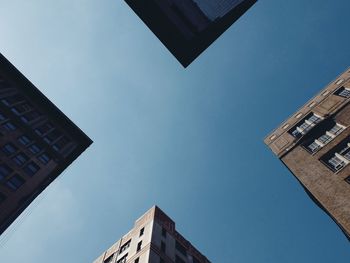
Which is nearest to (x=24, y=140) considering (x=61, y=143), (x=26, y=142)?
(x=26, y=142)

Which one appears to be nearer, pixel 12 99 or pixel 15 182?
pixel 15 182

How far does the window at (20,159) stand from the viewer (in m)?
35.1

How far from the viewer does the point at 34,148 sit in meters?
39.2

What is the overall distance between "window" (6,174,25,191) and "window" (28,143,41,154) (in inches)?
190

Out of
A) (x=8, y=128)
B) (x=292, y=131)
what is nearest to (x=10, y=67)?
(x=8, y=128)

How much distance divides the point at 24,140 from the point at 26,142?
0.34 meters

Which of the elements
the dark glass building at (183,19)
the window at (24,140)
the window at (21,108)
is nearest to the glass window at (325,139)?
the dark glass building at (183,19)

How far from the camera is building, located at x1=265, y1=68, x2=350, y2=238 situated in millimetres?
25781

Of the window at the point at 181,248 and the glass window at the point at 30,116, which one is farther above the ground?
the glass window at the point at 30,116

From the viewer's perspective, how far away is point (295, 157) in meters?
32.3

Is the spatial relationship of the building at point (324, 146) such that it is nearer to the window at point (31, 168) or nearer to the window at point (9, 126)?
the window at point (31, 168)

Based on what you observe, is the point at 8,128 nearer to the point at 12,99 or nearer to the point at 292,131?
the point at 12,99

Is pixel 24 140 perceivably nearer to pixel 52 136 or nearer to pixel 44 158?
pixel 44 158

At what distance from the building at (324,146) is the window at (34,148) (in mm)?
29607
